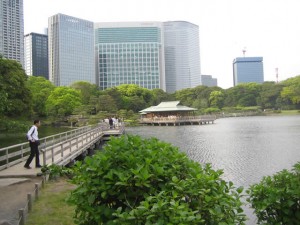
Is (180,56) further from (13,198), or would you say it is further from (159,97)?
(13,198)

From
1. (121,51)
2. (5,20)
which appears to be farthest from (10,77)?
(121,51)

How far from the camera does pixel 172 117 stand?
61.1 meters

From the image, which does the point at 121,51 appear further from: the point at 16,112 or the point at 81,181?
the point at 81,181

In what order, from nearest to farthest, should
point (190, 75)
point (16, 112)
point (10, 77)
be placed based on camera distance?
point (10, 77) → point (16, 112) → point (190, 75)

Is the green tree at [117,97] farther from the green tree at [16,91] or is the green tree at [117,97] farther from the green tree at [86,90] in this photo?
the green tree at [16,91]

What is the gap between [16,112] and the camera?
33.6m

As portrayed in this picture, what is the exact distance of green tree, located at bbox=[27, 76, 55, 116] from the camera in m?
60.8

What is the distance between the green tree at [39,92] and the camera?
2394 inches

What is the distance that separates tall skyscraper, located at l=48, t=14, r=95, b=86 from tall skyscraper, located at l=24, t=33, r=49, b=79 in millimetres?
6912

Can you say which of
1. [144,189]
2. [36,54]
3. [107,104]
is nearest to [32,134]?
[144,189]

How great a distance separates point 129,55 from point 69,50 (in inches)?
988

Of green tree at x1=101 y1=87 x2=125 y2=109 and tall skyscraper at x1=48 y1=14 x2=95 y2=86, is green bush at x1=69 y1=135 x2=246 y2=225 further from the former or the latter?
tall skyscraper at x1=48 y1=14 x2=95 y2=86

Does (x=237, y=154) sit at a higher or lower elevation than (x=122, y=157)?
lower

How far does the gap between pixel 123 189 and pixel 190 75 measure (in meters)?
159
